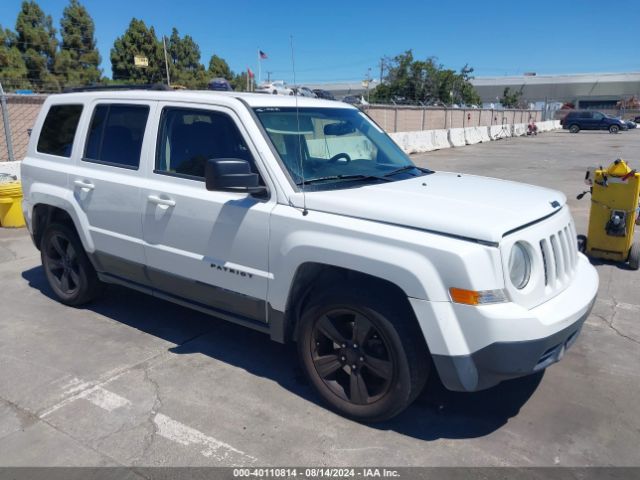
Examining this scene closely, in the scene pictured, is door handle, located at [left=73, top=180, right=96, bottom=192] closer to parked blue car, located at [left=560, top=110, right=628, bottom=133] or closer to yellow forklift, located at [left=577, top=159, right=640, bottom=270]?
yellow forklift, located at [left=577, top=159, right=640, bottom=270]

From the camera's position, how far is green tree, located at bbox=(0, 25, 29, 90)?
99.1ft

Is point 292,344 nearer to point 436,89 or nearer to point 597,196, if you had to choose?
point 597,196

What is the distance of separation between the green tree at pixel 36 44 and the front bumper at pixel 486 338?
3589 centimetres

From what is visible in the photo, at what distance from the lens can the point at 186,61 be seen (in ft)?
163

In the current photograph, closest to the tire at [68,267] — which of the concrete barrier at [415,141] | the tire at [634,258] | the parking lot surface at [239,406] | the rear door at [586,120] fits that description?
the parking lot surface at [239,406]

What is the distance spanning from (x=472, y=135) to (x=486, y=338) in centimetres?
3010

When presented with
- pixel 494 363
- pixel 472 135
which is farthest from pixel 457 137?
pixel 494 363

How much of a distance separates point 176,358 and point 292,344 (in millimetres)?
939

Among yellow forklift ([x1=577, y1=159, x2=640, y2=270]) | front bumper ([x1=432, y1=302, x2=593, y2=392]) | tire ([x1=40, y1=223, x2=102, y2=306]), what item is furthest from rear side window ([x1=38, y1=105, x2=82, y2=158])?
yellow forklift ([x1=577, y1=159, x2=640, y2=270])

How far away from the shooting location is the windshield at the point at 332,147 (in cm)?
363

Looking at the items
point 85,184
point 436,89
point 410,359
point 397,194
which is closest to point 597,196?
point 397,194

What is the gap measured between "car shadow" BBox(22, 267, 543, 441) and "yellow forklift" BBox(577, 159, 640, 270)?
3433 millimetres

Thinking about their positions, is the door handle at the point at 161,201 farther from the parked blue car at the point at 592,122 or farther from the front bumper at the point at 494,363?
the parked blue car at the point at 592,122

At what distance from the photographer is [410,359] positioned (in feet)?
9.84
